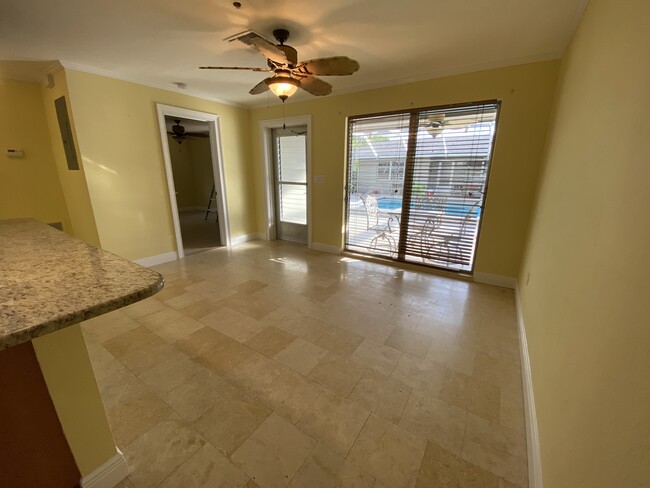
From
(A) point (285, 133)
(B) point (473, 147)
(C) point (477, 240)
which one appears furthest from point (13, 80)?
(C) point (477, 240)

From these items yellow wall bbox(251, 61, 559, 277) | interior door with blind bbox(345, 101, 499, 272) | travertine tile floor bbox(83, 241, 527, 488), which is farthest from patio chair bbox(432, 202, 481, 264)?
travertine tile floor bbox(83, 241, 527, 488)

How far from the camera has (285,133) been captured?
4.64 meters

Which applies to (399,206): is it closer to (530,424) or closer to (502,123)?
(502,123)

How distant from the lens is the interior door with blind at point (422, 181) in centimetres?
309

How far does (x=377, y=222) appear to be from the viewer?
13.1 ft

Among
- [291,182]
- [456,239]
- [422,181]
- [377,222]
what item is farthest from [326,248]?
[456,239]

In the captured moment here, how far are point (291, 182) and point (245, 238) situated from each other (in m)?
1.43

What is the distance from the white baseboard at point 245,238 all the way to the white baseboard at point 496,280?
3768mm

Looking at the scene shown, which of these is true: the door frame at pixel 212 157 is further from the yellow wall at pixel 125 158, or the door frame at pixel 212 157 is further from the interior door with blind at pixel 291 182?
the interior door with blind at pixel 291 182

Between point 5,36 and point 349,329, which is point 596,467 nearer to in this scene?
point 349,329

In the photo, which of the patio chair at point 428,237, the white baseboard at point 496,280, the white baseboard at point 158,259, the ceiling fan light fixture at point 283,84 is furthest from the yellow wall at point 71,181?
the white baseboard at point 496,280

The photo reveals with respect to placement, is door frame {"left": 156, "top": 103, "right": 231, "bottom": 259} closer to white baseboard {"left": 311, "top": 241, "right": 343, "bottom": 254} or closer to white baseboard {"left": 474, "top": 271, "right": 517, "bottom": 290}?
white baseboard {"left": 311, "top": 241, "right": 343, "bottom": 254}

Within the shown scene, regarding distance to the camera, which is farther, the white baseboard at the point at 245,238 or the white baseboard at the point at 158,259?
the white baseboard at the point at 245,238

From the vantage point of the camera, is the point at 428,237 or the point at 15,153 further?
the point at 428,237
